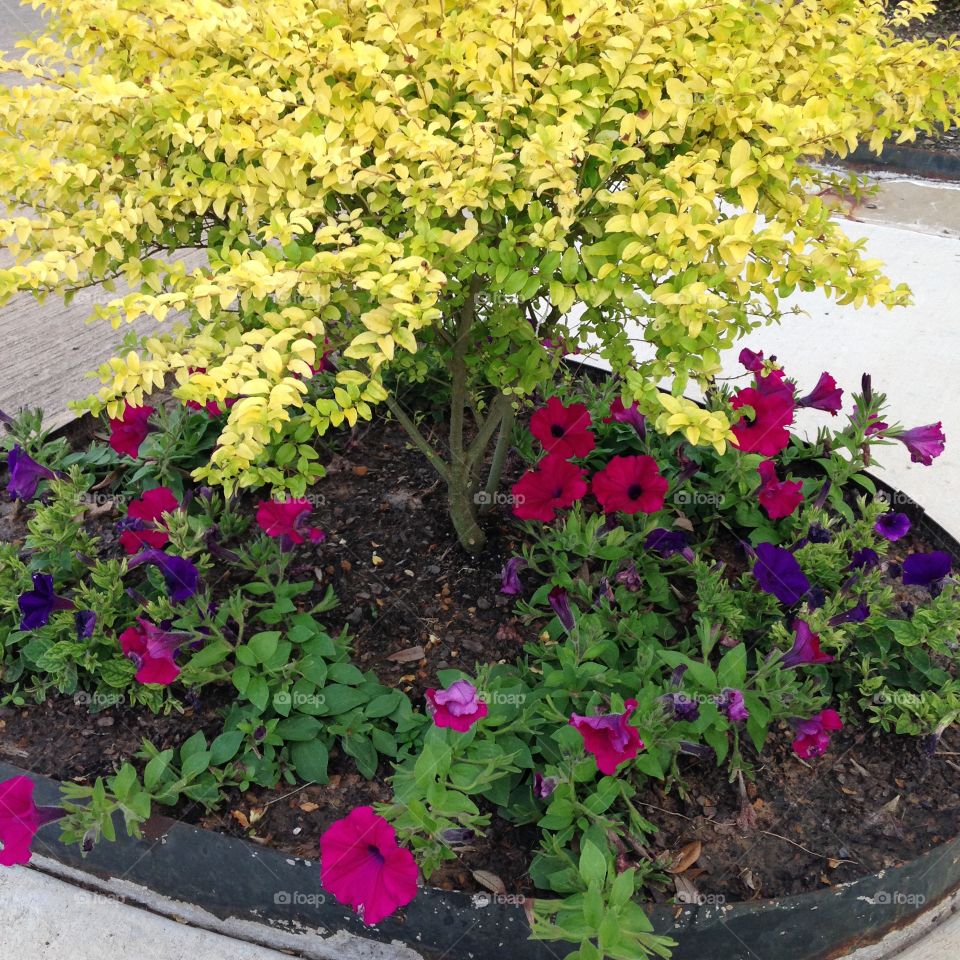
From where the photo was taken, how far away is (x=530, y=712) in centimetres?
185

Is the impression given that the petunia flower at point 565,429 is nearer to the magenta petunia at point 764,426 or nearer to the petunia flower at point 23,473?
the magenta petunia at point 764,426

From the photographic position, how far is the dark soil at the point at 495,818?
1.80 meters

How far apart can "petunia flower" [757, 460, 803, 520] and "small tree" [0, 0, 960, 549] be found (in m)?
0.64

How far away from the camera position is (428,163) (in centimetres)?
152

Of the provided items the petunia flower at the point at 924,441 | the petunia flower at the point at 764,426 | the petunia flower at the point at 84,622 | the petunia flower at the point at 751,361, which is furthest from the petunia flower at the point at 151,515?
the petunia flower at the point at 924,441

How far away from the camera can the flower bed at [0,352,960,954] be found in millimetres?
1731

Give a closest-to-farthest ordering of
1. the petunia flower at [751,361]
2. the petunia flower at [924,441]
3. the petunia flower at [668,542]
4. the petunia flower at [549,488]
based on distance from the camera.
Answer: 1. the petunia flower at [549,488]
2. the petunia flower at [668,542]
3. the petunia flower at [924,441]
4. the petunia flower at [751,361]

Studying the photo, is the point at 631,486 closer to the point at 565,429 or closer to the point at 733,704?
the point at 565,429

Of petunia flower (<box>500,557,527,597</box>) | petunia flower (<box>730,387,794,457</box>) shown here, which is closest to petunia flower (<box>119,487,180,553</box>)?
petunia flower (<box>500,557,527,597</box>)

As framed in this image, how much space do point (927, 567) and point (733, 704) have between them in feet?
2.13

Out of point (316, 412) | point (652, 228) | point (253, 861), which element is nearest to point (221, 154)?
point (316, 412)

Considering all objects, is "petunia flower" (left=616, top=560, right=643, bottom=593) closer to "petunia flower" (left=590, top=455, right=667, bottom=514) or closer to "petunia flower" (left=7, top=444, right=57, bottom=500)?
"petunia flower" (left=590, top=455, right=667, bottom=514)

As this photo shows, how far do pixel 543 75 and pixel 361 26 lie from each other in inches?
16.6

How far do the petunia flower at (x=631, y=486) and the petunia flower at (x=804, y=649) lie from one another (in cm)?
43
